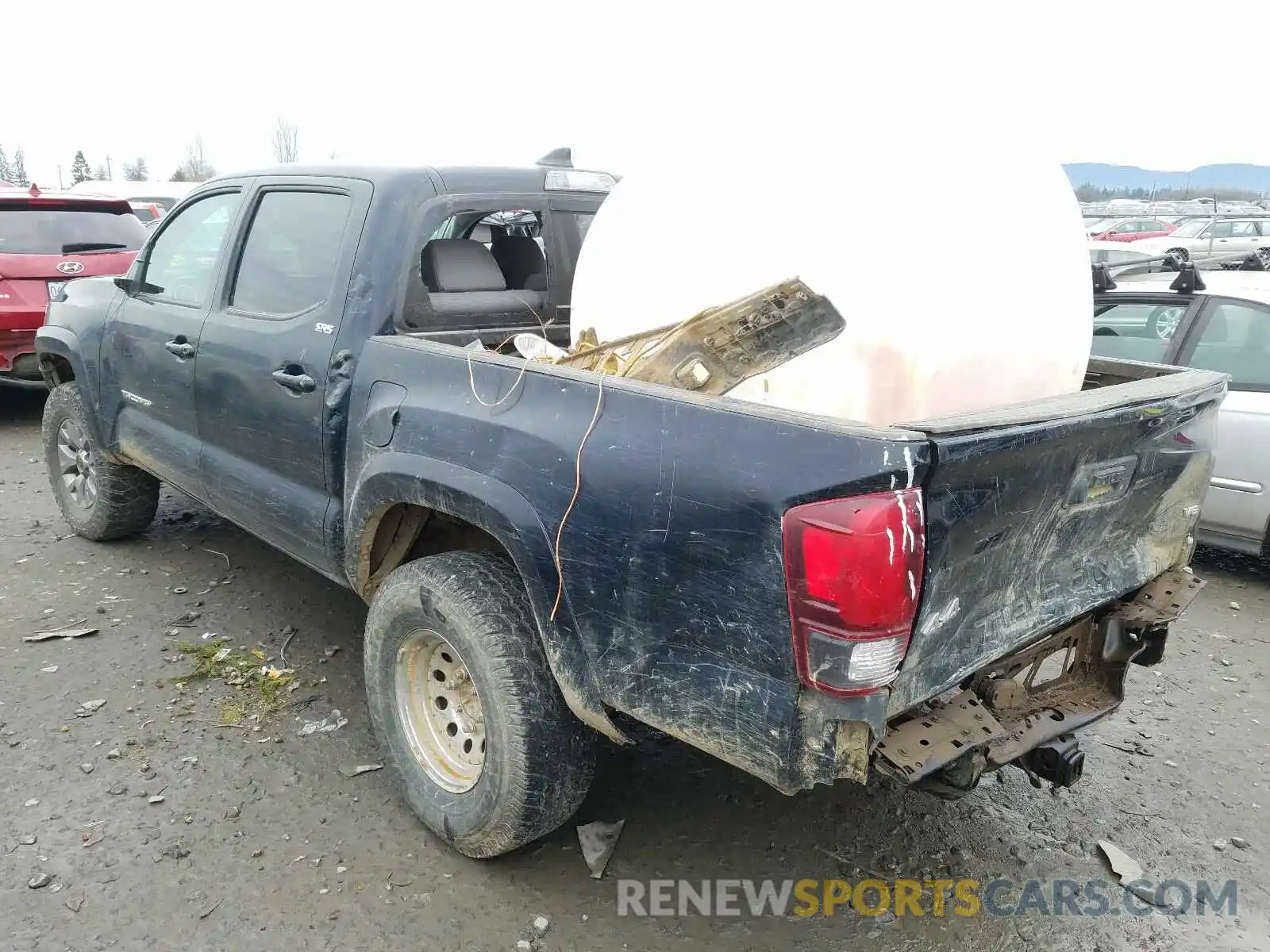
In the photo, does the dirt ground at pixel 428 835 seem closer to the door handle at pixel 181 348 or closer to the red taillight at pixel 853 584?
the red taillight at pixel 853 584

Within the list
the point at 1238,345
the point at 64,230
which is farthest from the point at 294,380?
the point at 64,230

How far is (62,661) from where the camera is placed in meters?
3.80

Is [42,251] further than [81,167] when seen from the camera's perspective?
No

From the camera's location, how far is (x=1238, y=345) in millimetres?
4883

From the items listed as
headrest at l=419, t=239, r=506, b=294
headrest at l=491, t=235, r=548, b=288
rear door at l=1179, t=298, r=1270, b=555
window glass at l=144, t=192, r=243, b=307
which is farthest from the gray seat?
rear door at l=1179, t=298, r=1270, b=555

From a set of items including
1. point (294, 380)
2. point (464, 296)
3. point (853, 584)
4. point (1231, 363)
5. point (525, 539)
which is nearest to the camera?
point (853, 584)

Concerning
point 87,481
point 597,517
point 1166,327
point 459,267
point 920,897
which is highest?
point 459,267

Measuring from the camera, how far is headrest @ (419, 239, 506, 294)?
3.31 meters

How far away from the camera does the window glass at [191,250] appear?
382 centimetres

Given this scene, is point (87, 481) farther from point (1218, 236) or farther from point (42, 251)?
point (1218, 236)

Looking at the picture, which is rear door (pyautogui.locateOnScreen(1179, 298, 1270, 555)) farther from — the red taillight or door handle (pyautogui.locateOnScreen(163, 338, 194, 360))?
door handle (pyautogui.locateOnScreen(163, 338, 194, 360))

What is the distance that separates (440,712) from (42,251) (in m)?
6.64

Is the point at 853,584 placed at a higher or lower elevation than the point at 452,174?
lower

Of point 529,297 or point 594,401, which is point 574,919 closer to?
point 594,401
